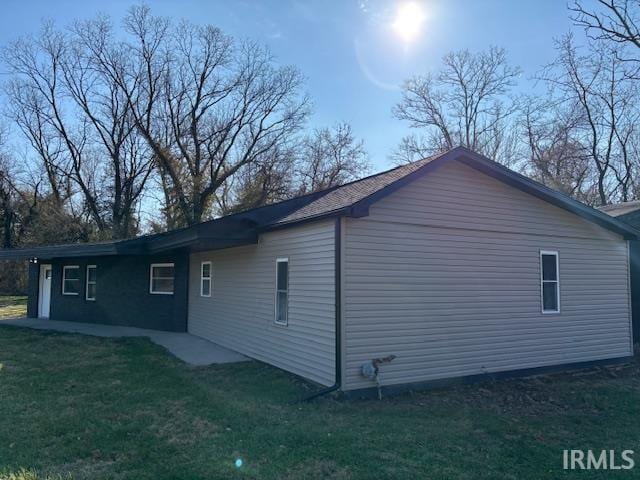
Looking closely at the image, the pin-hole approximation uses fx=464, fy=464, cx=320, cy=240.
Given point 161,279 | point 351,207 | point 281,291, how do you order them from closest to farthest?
point 351,207 → point 281,291 → point 161,279

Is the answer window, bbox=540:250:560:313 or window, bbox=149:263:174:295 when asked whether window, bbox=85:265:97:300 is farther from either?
window, bbox=540:250:560:313

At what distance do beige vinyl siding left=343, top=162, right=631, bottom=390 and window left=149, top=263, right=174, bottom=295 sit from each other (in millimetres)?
8422

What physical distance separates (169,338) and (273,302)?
474cm

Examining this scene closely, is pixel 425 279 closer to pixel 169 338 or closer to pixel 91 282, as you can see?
pixel 169 338

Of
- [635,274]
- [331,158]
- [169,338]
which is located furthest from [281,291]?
[331,158]

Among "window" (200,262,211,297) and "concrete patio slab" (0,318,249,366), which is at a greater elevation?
"window" (200,262,211,297)

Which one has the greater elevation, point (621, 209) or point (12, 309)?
point (621, 209)

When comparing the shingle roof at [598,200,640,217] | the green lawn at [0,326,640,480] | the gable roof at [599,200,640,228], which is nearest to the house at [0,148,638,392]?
the green lawn at [0,326,640,480]

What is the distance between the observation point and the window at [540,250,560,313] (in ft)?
30.6

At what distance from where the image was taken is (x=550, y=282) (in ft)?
30.8

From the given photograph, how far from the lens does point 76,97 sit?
99.2ft

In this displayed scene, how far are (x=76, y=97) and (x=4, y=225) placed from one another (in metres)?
10.7

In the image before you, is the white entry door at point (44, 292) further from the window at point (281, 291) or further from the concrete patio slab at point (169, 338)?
the window at point (281, 291)
